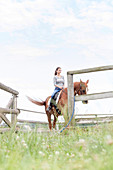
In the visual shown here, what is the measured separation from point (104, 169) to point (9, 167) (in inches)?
29.5

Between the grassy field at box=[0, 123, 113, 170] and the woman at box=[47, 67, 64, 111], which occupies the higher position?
the woman at box=[47, 67, 64, 111]

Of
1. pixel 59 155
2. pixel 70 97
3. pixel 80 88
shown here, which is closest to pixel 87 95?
pixel 70 97

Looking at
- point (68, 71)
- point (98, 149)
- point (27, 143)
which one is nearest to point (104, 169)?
point (98, 149)

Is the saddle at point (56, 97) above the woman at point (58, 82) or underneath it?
underneath

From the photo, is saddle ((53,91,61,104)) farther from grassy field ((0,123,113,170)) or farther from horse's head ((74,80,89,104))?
grassy field ((0,123,113,170))

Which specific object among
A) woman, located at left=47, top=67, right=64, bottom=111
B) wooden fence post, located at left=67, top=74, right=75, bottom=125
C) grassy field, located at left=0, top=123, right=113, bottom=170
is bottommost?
grassy field, located at left=0, top=123, right=113, bottom=170

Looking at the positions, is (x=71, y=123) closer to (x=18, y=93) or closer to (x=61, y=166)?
(x=18, y=93)

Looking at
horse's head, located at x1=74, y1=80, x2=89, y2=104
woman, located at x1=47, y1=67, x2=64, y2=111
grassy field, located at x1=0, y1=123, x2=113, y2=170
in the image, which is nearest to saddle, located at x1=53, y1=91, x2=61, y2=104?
woman, located at x1=47, y1=67, x2=64, y2=111

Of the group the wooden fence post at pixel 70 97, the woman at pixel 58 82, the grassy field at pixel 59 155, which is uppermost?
the woman at pixel 58 82

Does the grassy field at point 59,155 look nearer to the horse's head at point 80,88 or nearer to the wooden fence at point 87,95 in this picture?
the wooden fence at point 87,95

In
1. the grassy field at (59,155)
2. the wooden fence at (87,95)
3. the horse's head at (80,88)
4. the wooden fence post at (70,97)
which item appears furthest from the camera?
the horse's head at (80,88)

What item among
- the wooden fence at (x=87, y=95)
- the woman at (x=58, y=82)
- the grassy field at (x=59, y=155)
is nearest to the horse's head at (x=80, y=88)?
the woman at (x=58, y=82)

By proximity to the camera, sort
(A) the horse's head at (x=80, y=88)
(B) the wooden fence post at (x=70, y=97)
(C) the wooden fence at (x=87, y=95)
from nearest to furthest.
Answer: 1. (C) the wooden fence at (x=87, y=95)
2. (B) the wooden fence post at (x=70, y=97)
3. (A) the horse's head at (x=80, y=88)

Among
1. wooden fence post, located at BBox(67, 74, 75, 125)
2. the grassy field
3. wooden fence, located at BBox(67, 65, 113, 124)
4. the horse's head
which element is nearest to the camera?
the grassy field
